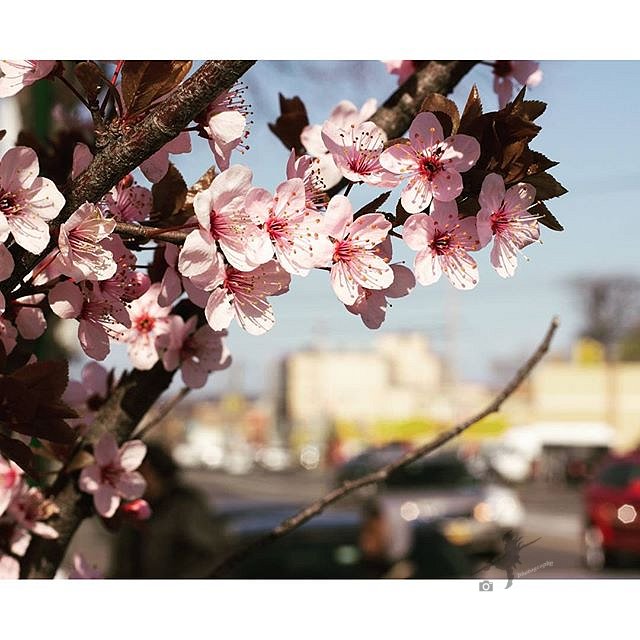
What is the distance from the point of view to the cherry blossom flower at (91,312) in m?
1.38

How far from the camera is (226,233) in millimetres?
1266

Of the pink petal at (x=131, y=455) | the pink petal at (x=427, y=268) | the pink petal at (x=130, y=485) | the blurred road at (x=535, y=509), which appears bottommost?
the blurred road at (x=535, y=509)

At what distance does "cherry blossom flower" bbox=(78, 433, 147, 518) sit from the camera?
1794mm

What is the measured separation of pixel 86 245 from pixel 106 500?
0.70 m

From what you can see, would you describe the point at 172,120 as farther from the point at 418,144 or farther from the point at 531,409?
the point at 531,409

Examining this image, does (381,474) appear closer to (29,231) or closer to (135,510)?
(135,510)

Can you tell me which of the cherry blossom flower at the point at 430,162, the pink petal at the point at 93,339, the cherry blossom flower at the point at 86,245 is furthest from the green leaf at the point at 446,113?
the pink petal at the point at 93,339

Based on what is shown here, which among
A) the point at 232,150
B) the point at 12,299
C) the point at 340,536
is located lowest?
the point at 340,536

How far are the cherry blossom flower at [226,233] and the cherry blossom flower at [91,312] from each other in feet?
0.64

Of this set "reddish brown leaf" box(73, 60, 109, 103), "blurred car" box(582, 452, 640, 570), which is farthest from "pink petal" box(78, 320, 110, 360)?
"blurred car" box(582, 452, 640, 570)

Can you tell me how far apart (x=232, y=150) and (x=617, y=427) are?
158ft

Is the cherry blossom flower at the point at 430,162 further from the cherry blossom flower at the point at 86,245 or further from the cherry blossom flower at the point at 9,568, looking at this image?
the cherry blossom flower at the point at 9,568
